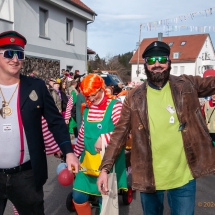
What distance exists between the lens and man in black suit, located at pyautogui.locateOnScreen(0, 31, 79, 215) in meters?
2.34

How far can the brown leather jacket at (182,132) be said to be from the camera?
96.2 inches

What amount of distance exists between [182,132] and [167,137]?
12cm

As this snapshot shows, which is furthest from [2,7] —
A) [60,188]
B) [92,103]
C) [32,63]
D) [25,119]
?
→ [25,119]

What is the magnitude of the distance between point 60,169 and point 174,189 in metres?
1.39

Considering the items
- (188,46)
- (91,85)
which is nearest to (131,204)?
(91,85)

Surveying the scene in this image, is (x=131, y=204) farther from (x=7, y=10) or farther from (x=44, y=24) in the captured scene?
(x=44, y=24)

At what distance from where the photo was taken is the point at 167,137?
244 cm

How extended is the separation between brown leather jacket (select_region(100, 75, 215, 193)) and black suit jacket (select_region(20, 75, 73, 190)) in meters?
0.45

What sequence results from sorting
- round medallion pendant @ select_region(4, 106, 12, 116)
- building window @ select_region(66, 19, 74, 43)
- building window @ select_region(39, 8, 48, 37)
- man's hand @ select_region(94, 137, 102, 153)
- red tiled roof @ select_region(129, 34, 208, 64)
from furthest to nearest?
red tiled roof @ select_region(129, 34, 208, 64) → building window @ select_region(66, 19, 74, 43) → building window @ select_region(39, 8, 48, 37) → man's hand @ select_region(94, 137, 102, 153) → round medallion pendant @ select_region(4, 106, 12, 116)

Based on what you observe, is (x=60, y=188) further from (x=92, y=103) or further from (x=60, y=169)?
(x=92, y=103)

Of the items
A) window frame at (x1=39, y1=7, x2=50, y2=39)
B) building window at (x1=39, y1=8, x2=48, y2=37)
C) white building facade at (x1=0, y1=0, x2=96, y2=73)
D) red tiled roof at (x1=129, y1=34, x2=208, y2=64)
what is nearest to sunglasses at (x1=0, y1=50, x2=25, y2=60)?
white building facade at (x1=0, y1=0, x2=96, y2=73)

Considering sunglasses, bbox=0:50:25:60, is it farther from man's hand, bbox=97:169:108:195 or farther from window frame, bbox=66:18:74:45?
window frame, bbox=66:18:74:45

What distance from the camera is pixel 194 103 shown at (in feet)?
8.18

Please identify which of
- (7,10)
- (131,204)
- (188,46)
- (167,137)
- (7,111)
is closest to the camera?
(7,111)
